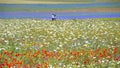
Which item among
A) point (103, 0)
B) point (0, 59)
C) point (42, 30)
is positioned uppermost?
point (0, 59)

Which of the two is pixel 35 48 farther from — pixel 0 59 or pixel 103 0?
pixel 103 0

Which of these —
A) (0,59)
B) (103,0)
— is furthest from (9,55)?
(103,0)

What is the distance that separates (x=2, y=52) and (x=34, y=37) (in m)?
4.79

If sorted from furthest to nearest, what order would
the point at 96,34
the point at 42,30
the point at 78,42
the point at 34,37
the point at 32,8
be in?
the point at 32,8 < the point at 42,30 < the point at 96,34 < the point at 34,37 < the point at 78,42

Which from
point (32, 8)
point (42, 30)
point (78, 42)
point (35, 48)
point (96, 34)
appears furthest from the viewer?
point (32, 8)

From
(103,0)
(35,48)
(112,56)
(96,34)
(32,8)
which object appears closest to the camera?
(112,56)

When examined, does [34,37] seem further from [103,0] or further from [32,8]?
[103,0]

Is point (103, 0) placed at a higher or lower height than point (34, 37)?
lower

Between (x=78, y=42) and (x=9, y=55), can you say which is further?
(x=78, y=42)

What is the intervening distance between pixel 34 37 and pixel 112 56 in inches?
229

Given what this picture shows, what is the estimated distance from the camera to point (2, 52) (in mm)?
14953

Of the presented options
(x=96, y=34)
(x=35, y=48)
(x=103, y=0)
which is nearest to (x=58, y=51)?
(x=35, y=48)

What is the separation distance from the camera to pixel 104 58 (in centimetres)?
1384

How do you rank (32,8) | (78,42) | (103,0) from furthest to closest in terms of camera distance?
(103,0) → (32,8) → (78,42)
